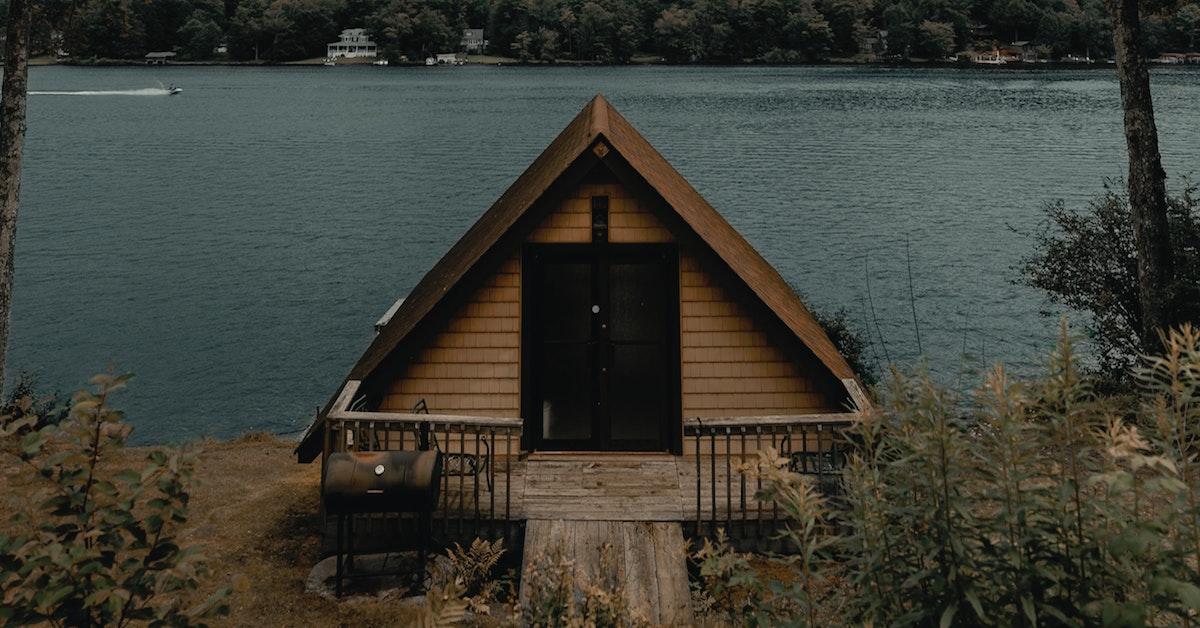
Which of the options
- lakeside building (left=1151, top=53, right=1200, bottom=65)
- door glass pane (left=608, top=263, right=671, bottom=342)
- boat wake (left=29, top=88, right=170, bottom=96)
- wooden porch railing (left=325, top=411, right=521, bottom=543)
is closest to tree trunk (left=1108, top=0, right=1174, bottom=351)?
door glass pane (left=608, top=263, right=671, bottom=342)

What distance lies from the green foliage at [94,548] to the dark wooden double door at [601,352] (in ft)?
26.7

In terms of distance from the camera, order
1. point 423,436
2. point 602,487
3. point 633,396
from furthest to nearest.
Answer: point 633,396
point 602,487
point 423,436

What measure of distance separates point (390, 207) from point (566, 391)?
52591 millimetres

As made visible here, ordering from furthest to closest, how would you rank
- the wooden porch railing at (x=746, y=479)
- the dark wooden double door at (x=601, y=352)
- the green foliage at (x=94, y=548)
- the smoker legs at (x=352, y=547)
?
1. the dark wooden double door at (x=601, y=352)
2. the wooden porch railing at (x=746, y=479)
3. the smoker legs at (x=352, y=547)
4. the green foliage at (x=94, y=548)

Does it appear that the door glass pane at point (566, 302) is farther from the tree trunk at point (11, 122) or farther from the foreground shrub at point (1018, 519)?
the tree trunk at point (11, 122)

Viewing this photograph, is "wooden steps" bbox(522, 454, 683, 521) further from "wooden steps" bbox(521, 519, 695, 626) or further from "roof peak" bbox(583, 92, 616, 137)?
"roof peak" bbox(583, 92, 616, 137)

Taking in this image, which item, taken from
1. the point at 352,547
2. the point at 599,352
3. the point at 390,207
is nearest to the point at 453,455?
the point at 352,547

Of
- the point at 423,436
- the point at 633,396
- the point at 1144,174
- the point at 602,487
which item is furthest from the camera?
the point at 1144,174

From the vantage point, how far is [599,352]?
12461 mm

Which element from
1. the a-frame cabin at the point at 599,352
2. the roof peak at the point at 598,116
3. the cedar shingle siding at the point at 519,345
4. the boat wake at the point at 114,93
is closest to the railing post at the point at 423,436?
the a-frame cabin at the point at 599,352

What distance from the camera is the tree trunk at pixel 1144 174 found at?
55.7 feet

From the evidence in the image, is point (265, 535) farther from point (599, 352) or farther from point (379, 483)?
point (599, 352)

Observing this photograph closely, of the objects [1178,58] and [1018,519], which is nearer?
[1018,519]

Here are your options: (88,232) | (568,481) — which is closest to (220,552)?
(568,481)
